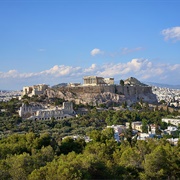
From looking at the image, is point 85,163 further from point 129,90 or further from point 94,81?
point 94,81

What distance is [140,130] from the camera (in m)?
42.7

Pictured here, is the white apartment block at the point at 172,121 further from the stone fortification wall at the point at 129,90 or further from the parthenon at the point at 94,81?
the parthenon at the point at 94,81

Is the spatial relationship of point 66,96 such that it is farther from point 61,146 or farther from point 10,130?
point 61,146

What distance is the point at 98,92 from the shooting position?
65.2m

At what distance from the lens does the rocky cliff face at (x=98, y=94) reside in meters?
61.6

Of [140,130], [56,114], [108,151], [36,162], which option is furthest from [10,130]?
[36,162]

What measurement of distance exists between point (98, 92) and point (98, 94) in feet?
3.70

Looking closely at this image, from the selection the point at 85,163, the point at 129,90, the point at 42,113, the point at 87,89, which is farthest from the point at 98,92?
the point at 85,163

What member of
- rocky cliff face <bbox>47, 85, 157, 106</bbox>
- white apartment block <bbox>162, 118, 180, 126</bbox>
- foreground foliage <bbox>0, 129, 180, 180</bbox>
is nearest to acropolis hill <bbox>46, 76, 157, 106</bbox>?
rocky cliff face <bbox>47, 85, 157, 106</bbox>

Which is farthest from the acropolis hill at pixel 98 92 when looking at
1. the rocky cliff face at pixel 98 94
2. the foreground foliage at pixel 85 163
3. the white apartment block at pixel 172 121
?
the foreground foliage at pixel 85 163

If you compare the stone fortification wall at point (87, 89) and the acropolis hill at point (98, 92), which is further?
the stone fortification wall at point (87, 89)

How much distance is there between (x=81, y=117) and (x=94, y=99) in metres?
15.7

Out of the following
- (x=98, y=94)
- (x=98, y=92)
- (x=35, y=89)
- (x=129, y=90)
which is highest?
(x=35, y=89)

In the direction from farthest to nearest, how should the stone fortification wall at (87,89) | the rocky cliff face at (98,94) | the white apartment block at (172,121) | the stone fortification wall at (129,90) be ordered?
the stone fortification wall at (129,90) < the stone fortification wall at (87,89) < the rocky cliff face at (98,94) < the white apartment block at (172,121)
